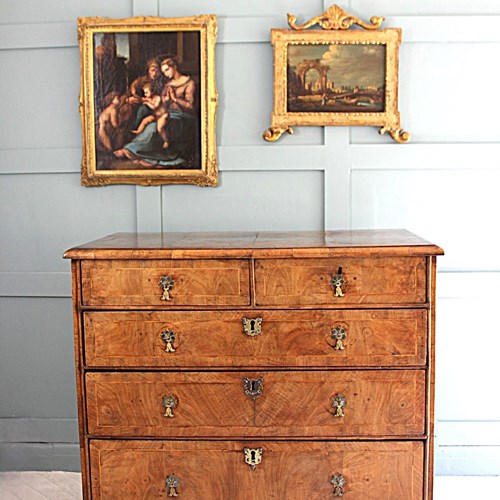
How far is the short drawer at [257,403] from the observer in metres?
2.93

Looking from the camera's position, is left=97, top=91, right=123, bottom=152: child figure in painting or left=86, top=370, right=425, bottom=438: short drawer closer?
left=86, top=370, right=425, bottom=438: short drawer

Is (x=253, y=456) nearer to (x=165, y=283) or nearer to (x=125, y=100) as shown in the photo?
(x=165, y=283)

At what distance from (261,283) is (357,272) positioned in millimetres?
395

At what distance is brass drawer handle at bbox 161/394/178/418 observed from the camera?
2953 millimetres

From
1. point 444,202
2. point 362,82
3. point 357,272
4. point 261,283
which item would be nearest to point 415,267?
point 357,272

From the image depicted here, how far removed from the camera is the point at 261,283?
2.89 m

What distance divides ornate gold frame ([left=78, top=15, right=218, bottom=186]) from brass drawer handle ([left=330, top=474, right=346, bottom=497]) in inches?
63.6

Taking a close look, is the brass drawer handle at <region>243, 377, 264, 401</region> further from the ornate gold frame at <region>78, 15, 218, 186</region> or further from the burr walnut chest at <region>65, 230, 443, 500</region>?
the ornate gold frame at <region>78, 15, 218, 186</region>

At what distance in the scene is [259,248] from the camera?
287 cm

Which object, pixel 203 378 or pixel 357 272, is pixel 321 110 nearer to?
pixel 357 272

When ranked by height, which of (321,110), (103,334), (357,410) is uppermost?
(321,110)

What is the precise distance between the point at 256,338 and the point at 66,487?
1.56 metres

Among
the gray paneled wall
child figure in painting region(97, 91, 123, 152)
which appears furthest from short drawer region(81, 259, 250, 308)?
child figure in painting region(97, 91, 123, 152)

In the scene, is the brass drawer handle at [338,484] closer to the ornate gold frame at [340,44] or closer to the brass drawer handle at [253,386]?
the brass drawer handle at [253,386]
